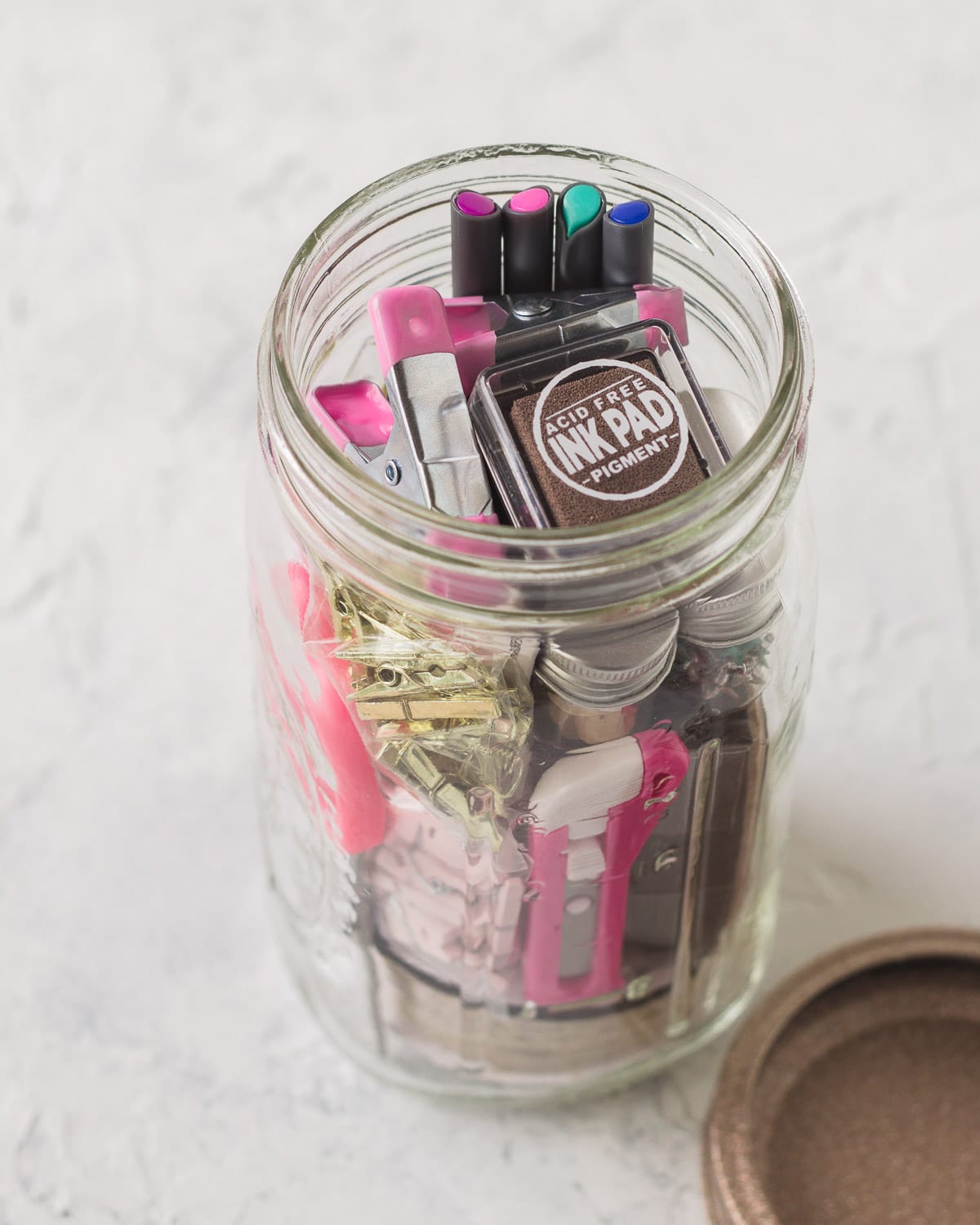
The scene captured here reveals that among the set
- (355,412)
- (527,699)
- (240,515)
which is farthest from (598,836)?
(240,515)

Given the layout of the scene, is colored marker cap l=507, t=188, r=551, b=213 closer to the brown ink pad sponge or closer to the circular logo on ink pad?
the circular logo on ink pad

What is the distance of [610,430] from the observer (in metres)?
0.49

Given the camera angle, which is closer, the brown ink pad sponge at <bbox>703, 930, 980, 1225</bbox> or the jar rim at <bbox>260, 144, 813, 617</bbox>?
the jar rim at <bbox>260, 144, 813, 617</bbox>

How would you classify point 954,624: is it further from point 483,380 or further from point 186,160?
point 186,160

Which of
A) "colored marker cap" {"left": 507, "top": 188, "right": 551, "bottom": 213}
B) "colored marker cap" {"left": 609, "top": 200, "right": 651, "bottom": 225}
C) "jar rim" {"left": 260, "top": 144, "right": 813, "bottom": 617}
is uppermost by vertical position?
"colored marker cap" {"left": 507, "top": 188, "right": 551, "bottom": 213}

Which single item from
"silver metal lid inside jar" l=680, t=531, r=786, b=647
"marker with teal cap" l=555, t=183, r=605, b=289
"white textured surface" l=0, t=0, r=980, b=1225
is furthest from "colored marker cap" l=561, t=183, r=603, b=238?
"white textured surface" l=0, t=0, r=980, b=1225

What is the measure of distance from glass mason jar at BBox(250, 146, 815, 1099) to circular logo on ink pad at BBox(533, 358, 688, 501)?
0.11ft

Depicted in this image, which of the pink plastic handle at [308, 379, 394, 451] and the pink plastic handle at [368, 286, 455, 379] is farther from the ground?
the pink plastic handle at [368, 286, 455, 379]

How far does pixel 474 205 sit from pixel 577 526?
0.14 m

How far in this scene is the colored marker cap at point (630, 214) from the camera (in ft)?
1.74

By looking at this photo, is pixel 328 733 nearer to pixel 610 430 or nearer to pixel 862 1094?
pixel 610 430

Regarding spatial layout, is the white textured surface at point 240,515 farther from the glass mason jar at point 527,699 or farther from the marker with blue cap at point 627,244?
the marker with blue cap at point 627,244

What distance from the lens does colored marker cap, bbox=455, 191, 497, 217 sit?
1.77 feet

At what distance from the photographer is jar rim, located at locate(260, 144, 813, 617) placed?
17.5 inches
